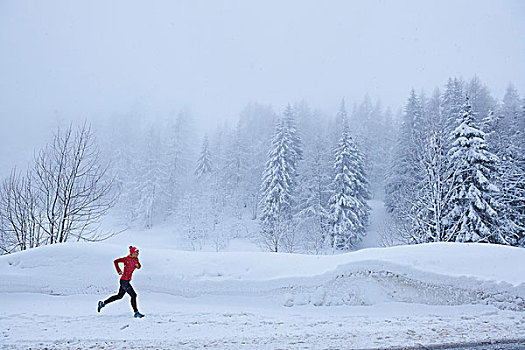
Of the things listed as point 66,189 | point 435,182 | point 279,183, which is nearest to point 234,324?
point 66,189

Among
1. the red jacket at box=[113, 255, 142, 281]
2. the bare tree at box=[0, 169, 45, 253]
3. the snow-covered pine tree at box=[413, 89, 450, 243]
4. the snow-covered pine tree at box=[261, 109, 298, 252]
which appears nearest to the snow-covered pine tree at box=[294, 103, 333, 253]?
the snow-covered pine tree at box=[261, 109, 298, 252]

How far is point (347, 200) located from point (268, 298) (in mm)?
20751

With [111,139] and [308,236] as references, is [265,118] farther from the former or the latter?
[308,236]

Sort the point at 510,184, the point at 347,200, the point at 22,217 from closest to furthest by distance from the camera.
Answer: the point at 22,217 → the point at 510,184 → the point at 347,200

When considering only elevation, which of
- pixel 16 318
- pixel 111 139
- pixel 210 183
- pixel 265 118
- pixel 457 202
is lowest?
pixel 16 318

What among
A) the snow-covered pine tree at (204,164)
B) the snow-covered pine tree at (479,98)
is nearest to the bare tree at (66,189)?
the snow-covered pine tree at (204,164)

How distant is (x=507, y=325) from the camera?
19.9 feet

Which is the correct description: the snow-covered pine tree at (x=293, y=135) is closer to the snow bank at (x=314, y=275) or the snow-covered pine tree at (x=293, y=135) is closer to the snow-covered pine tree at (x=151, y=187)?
the snow-covered pine tree at (x=151, y=187)

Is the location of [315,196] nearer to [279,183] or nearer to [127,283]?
[279,183]

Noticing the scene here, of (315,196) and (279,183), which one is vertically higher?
(279,183)

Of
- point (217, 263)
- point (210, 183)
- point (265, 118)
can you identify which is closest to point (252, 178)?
point (210, 183)

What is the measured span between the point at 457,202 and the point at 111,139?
54.4 m

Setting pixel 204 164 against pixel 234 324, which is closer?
pixel 234 324

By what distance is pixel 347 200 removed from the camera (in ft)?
88.4
